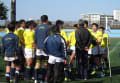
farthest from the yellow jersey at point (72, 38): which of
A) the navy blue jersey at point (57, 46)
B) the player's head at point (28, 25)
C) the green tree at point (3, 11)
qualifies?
the green tree at point (3, 11)

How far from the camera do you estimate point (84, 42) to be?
882cm

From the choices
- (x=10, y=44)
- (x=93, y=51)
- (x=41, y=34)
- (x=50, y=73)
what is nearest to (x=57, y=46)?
(x=50, y=73)

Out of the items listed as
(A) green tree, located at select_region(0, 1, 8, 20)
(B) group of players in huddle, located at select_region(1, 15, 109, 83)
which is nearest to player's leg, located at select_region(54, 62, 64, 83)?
(B) group of players in huddle, located at select_region(1, 15, 109, 83)

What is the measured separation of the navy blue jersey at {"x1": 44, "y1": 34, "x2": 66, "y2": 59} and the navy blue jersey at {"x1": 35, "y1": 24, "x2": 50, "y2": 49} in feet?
2.92

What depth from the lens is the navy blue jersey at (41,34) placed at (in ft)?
25.2

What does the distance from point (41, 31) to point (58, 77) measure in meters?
1.61

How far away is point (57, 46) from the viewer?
22.0ft

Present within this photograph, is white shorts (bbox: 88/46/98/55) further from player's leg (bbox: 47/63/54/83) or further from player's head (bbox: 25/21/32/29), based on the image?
player's leg (bbox: 47/63/54/83)

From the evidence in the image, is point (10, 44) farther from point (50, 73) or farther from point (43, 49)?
point (50, 73)

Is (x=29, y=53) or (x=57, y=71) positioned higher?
(x=29, y=53)

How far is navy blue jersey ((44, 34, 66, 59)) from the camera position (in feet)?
22.0

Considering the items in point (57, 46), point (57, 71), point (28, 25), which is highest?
point (28, 25)

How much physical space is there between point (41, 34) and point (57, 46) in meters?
1.18

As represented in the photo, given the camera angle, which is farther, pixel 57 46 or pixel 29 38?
pixel 29 38
